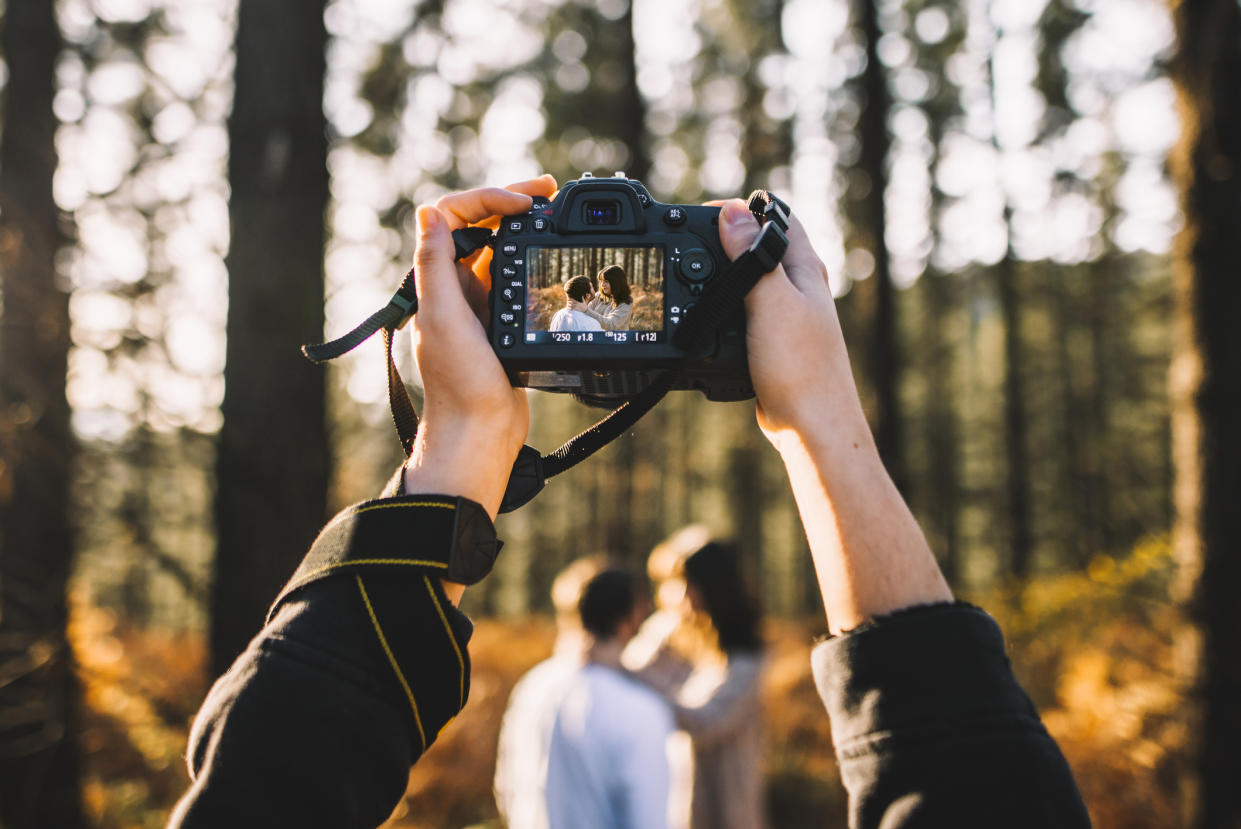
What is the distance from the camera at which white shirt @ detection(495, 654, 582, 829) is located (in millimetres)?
3253

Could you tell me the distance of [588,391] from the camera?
1726mm

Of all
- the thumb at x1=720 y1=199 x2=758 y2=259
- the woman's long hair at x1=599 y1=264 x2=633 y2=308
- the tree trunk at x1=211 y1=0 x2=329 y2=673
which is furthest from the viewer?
the tree trunk at x1=211 y1=0 x2=329 y2=673

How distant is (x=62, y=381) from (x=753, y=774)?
17.5ft

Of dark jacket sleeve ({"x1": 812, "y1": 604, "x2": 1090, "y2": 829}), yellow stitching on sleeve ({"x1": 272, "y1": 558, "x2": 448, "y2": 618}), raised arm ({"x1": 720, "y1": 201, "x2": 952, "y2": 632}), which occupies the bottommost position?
dark jacket sleeve ({"x1": 812, "y1": 604, "x2": 1090, "y2": 829})

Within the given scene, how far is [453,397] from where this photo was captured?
4.28 feet

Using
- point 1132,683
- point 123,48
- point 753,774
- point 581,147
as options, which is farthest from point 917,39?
point 753,774

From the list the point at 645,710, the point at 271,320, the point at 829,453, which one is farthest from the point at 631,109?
the point at 829,453

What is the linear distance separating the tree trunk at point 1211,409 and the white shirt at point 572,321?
13.9ft

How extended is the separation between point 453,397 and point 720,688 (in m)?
3.10

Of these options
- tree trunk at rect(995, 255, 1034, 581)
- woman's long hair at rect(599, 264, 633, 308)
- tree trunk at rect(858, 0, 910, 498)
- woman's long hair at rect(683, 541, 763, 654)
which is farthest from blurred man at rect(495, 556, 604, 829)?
tree trunk at rect(995, 255, 1034, 581)

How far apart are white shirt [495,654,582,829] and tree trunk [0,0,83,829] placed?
3635 mm

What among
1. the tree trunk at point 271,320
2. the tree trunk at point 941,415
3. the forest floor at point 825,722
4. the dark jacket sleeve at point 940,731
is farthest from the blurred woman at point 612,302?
the tree trunk at point 941,415

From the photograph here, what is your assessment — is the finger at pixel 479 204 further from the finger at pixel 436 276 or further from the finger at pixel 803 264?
the finger at pixel 803 264

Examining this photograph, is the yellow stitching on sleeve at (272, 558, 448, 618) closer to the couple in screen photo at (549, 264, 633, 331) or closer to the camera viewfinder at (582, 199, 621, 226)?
the couple in screen photo at (549, 264, 633, 331)
